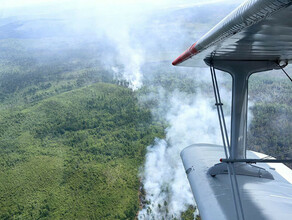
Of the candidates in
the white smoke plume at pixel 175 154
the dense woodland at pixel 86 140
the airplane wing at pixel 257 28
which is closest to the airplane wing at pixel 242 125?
the airplane wing at pixel 257 28

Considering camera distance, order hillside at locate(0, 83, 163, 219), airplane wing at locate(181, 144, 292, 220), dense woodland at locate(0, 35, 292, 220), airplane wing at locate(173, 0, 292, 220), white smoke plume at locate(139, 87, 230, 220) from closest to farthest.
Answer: airplane wing at locate(173, 0, 292, 220), airplane wing at locate(181, 144, 292, 220), hillside at locate(0, 83, 163, 219), dense woodland at locate(0, 35, 292, 220), white smoke plume at locate(139, 87, 230, 220)

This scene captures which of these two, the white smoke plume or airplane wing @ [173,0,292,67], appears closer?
airplane wing @ [173,0,292,67]

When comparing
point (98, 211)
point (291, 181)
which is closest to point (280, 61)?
point (291, 181)

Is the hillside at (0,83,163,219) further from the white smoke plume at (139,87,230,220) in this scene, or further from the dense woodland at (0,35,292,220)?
the white smoke plume at (139,87,230,220)

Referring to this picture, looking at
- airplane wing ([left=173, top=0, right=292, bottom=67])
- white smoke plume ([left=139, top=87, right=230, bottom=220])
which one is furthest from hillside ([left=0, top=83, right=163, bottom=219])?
airplane wing ([left=173, top=0, right=292, bottom=67])

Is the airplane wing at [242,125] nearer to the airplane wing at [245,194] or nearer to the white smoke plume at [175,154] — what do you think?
the airplane wing at [245,194]

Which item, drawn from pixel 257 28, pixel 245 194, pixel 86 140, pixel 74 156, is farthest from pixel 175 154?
pixel 257 28

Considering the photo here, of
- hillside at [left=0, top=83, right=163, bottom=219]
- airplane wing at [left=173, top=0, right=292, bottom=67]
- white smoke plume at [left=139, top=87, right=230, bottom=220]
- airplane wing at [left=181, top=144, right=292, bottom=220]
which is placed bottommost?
white smoke plume at [left=139, top=87, right=230, bottom=220]

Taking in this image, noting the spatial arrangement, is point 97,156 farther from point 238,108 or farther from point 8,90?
point 8,90
